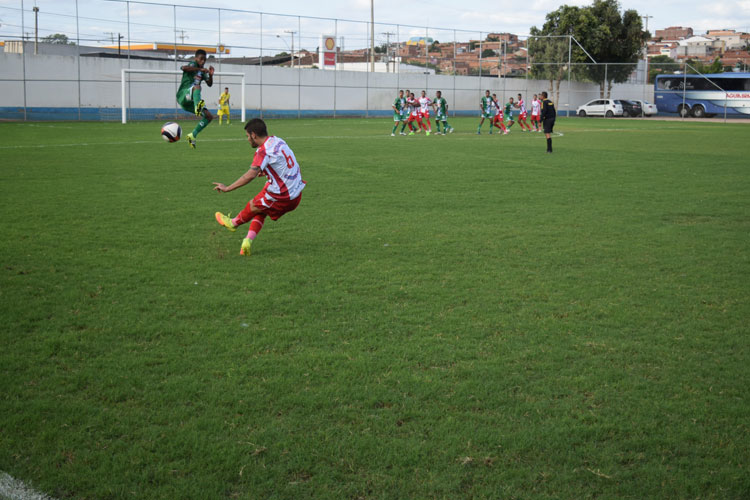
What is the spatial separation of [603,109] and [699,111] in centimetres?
716

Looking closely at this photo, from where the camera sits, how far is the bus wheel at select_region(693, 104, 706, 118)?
5356cm

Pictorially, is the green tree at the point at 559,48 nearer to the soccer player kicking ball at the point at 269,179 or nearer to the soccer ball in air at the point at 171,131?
the soccer ball in air at the point at 171,131

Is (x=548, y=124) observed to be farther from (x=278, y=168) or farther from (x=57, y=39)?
(x=57, y=39)

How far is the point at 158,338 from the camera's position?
17.5ft

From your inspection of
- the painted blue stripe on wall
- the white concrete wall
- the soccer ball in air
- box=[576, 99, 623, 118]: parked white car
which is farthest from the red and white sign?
the soccer ball in air

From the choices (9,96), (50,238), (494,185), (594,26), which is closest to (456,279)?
(50,238)

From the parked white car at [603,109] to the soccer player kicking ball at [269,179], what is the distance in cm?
5325

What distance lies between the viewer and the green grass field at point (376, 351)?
3.54 metres

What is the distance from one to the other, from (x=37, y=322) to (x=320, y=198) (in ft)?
23.9

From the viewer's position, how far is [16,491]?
324 centimetres

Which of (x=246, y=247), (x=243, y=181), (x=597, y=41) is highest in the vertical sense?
(x=597, y=41)

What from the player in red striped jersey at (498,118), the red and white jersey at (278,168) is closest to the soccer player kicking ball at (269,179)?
the red and white jersey at (278,168)

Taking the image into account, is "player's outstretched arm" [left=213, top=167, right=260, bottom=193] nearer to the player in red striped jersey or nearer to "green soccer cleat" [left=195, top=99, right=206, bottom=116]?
"green soccer cleat" [left=195, top=99, right=206, bottom=116]

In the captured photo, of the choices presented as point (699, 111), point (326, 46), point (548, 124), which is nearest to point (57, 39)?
point (326, 46)
